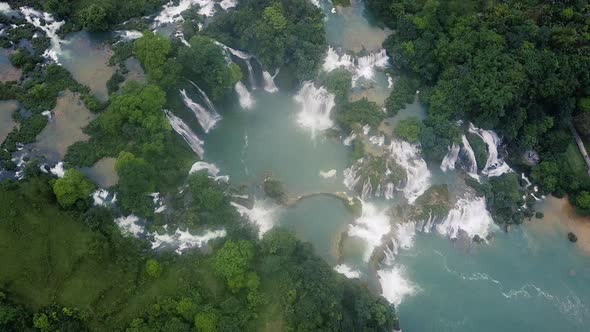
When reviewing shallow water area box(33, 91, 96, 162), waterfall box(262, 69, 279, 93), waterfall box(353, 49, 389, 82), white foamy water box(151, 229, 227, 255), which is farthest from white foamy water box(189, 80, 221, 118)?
waterfall box(353, 49, 389, 82)

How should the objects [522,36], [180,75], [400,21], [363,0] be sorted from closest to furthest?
[180,75] → [522,36] → [400,21] → [363,0]

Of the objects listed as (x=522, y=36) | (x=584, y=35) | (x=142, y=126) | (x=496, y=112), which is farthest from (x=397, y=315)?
(x=584, y=35)

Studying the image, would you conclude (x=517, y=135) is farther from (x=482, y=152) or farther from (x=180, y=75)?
(x=180, y=75)

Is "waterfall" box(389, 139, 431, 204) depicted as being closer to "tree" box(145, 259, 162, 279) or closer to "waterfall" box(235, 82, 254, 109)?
"waterfall" box(235, 82, 254, 109)

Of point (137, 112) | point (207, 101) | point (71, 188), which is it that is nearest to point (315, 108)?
point (207, 101)

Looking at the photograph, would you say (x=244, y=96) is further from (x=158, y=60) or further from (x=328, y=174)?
(x=328, y=174)

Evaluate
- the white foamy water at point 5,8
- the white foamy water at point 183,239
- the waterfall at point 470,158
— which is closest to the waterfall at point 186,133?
the white foamy water at point 183,239

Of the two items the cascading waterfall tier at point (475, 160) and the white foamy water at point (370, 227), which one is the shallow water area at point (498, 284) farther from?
the cascading waterfall tier at point (475, 160)
